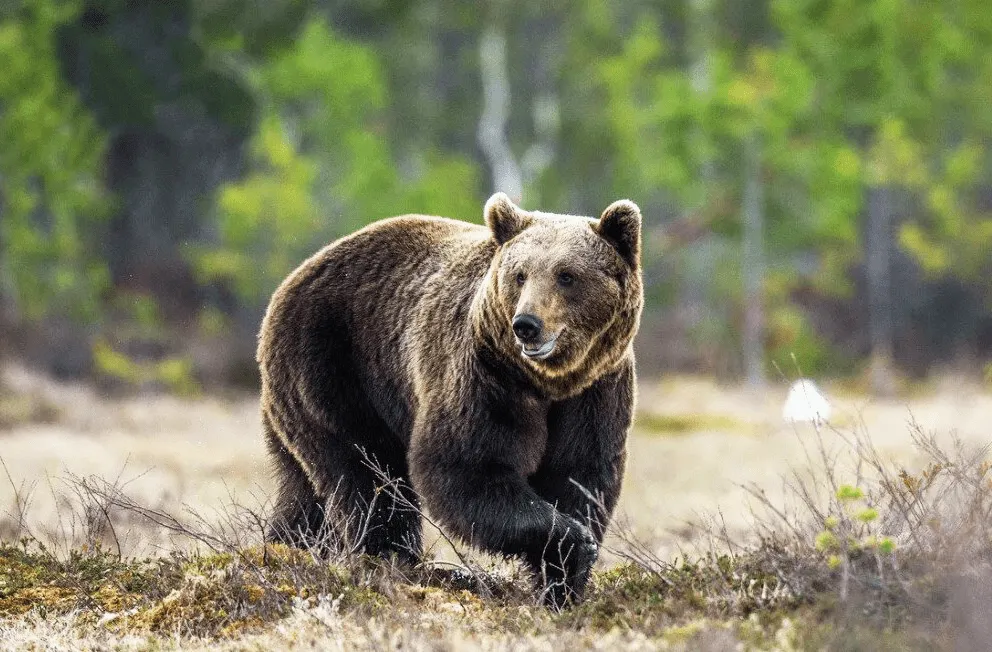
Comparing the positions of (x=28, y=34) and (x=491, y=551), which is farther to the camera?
(x=28, y=34)

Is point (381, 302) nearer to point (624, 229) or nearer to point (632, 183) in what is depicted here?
point (624, 229)

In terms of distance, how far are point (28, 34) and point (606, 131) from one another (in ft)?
53.4

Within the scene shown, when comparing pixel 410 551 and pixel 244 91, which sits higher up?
pixel 244 91

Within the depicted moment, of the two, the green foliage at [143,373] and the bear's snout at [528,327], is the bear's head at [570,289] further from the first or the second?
the green foliage at [143,373]

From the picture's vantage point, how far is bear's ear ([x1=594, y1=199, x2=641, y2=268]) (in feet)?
19.5

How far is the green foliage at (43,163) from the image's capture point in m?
24.0

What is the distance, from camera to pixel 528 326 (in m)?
5.45

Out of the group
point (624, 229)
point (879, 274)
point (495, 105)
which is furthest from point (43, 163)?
point (624, 229)

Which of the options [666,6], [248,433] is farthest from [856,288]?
[248,433]

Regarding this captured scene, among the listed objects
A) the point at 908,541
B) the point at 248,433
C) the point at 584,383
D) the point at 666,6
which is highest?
the point at 666,6

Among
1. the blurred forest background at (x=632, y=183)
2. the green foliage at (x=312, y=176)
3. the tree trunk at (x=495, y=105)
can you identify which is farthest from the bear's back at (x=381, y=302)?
the tree trunk at (x=495, y=105)

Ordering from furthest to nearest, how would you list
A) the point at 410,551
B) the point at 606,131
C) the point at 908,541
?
Answer: the point at 606,131 → the point at 410,551 → the point at 908,541

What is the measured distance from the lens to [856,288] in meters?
31.0

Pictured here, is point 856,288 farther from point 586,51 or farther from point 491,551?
point 491,551
